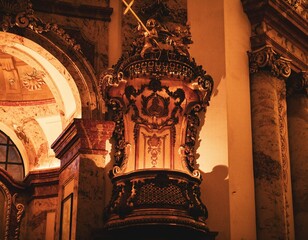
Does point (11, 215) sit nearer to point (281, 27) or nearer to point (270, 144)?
point (270, 144)

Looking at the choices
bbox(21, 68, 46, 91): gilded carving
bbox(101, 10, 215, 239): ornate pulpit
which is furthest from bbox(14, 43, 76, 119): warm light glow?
bbox(21, 68, 46, 91): gilded carving

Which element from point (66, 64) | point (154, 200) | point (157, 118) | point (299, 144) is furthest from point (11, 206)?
point (299, 144)

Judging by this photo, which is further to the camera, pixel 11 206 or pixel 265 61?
pixel 11 206

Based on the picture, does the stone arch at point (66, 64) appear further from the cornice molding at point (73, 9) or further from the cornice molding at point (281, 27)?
the cornice molding at point (281, 27)

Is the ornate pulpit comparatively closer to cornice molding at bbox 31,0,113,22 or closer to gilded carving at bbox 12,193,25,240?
cornice molding at bbox 31,0,113,22

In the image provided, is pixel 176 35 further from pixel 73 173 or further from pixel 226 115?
pixel 73 173

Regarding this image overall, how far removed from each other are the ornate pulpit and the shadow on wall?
13.7 inches

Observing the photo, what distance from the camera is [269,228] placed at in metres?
9.55

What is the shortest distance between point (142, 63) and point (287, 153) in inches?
129

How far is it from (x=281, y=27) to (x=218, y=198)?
3.05 m

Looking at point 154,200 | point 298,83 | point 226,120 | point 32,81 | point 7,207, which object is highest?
point 32,81

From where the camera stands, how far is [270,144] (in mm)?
9961

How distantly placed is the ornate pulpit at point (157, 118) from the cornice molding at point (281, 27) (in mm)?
1722

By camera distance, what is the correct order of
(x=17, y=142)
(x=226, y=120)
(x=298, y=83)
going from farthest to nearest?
(x=17, y=142) → (x=298, y=83) → (x=226, y=120)
